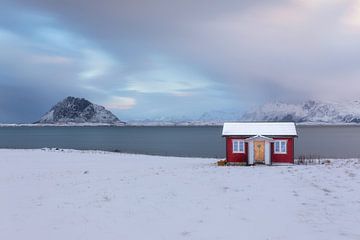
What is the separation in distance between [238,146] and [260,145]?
7.66ft

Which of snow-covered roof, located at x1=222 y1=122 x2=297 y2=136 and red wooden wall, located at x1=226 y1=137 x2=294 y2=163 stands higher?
snow-covered roof, located at x1=222 y1=122 x2=297 y2=136

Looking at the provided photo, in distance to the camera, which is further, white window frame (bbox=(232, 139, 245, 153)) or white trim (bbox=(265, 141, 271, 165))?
white window frame (bbox=(232, 139, 245, 153))

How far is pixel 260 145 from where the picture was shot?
39.4 m

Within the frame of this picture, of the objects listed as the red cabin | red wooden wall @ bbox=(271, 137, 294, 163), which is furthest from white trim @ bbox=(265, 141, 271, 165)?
red wooden wall @ bbox=(271, 137, 294, 163)

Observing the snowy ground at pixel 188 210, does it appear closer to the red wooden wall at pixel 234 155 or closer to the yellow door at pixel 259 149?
the yellow door at pixel 259 149

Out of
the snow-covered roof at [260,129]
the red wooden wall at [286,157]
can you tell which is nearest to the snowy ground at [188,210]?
the red wooden wall at [286,157]

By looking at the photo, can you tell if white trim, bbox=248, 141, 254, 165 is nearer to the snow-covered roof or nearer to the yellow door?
the yellow door

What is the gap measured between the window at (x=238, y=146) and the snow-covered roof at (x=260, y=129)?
833 mm

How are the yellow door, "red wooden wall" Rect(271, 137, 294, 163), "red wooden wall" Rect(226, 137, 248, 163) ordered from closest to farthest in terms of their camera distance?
the yellow door → "red wooden wall" Rect(271, 137, 294, 163) → "red wooden wall" Rect(226, 137, 248, 163)

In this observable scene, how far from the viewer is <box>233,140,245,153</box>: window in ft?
133

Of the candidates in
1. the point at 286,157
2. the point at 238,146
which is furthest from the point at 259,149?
the point at 286,157

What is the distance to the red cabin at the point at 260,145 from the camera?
39.3 metres

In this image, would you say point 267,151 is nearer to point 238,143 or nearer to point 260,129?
point 260,129

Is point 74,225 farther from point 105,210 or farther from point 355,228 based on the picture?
point 355,228
